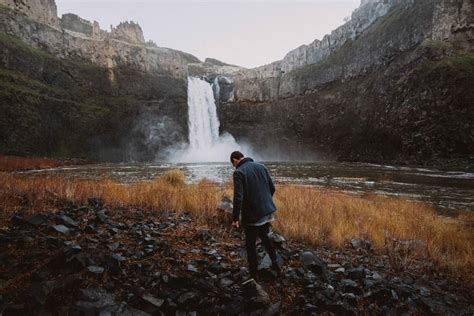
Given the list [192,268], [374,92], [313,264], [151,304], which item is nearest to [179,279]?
[192,268]

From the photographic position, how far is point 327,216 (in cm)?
855

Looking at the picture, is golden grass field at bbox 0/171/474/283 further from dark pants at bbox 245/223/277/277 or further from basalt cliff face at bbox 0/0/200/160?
basalt cliff face at bbox 0/0/200/160

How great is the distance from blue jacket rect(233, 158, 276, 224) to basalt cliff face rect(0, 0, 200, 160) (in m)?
45.7

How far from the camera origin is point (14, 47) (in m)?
46.4

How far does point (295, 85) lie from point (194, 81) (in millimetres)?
23389

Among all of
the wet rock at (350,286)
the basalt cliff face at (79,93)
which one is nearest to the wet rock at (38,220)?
the wet rock at (350,286)

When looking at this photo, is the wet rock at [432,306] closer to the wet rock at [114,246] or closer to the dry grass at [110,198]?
the wet rock at [114,246]

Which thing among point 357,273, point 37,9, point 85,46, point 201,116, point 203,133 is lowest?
point 357,273

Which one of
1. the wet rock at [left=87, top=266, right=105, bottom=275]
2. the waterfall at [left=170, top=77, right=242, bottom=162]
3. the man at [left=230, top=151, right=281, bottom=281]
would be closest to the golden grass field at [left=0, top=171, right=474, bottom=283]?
the man at [left=230, top=151, right=281, bottom=281]

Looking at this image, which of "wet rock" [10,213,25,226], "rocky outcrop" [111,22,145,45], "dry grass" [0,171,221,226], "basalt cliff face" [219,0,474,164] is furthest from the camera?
"rocky outcrop" [111,22,145,45]

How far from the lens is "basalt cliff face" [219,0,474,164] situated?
31484 millimetres

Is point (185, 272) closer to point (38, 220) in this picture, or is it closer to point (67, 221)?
point (67, 221)

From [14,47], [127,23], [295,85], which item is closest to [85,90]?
[14,47]

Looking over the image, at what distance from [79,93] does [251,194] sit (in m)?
59.2
